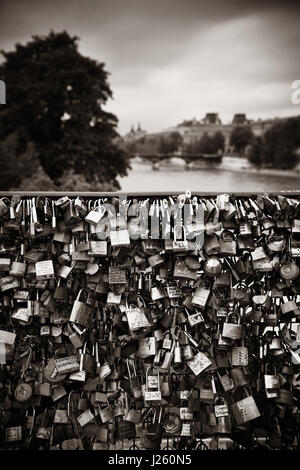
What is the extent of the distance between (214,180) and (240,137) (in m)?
1.18

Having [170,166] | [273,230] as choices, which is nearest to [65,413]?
[273,230]

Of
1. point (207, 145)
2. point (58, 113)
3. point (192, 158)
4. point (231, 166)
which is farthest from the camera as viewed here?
point (58, 113)

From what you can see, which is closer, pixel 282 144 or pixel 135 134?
pixel 282 144

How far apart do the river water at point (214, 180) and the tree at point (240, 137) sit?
547 millimetres

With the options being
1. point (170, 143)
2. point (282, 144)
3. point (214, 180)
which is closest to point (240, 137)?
point (282, 144)

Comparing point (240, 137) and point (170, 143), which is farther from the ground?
point (240, 137)

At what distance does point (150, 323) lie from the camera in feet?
9.25

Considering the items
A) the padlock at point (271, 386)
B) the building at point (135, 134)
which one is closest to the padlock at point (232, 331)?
the padlock at point (271, 386)

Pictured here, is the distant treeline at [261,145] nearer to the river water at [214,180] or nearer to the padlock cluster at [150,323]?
the river water at [214,180]

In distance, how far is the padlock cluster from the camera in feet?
9.24

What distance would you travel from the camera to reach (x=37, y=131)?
16578 mm

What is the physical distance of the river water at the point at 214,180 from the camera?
9.90m

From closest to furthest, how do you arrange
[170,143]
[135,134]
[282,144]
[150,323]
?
1. [150,323]
2. [282,144]
3. [170,143]
4. [135,134]

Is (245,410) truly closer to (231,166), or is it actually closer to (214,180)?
(231,166)
